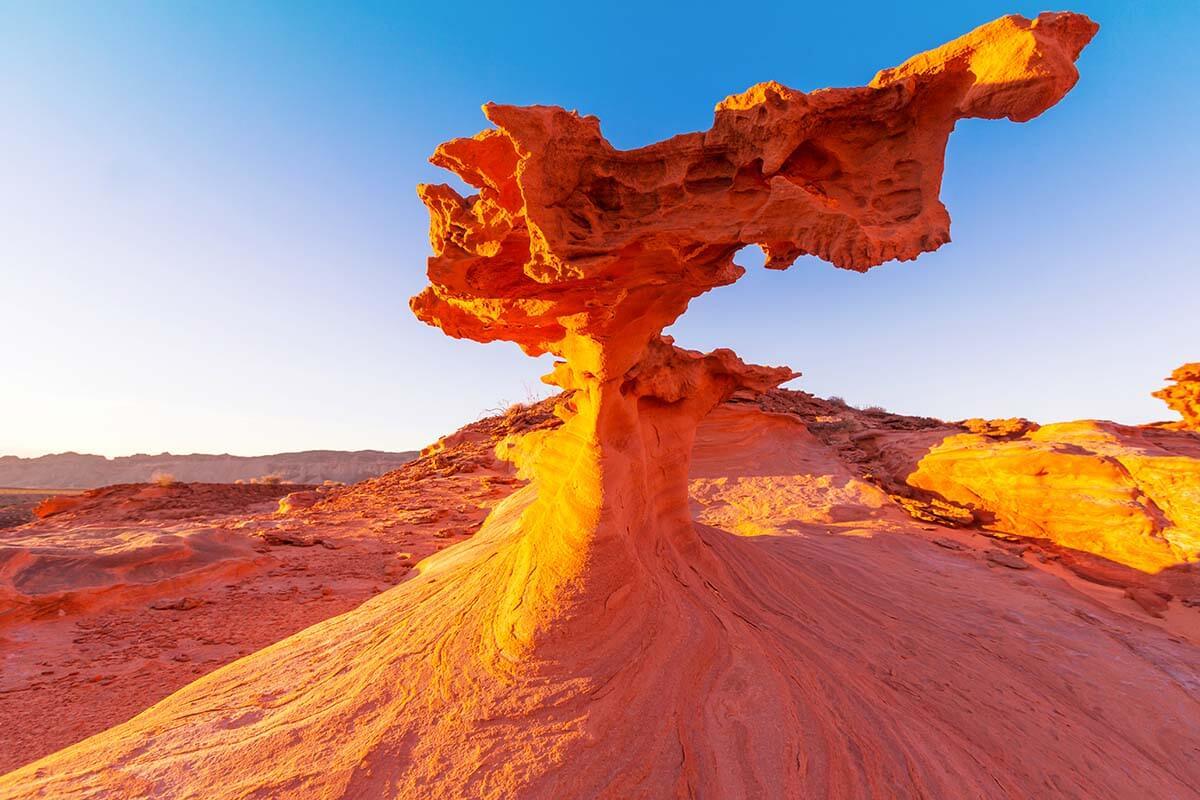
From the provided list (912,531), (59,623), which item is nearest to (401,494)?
(59,623)

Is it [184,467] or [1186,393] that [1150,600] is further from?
[184,467]

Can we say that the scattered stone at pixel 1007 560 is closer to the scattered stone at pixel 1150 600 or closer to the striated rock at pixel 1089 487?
the scattered stone at pixel 1150 600

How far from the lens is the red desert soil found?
7.30 feet

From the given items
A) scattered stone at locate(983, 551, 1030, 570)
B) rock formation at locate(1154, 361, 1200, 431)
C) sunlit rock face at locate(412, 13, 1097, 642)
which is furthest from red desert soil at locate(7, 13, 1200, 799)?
rock formation at locate(1154, 361, 1200, 431)

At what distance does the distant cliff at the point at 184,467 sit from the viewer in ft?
132

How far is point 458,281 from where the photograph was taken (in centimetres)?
308

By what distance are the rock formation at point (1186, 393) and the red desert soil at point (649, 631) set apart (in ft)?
33.5

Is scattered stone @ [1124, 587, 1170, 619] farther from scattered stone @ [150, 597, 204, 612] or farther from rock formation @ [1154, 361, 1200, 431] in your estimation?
scattered stone @ [150, 597, 204, 612]

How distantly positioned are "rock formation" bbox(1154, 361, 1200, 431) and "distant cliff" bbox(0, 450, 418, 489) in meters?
40.6

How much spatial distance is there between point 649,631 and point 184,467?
59.7 meters

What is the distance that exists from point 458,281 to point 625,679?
8.32 ft

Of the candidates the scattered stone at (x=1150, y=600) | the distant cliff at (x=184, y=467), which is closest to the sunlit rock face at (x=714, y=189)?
the scattered stone at (x=1150, y=600)

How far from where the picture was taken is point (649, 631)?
116 inches

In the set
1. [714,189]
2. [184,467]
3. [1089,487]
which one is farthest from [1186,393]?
[184,467]
